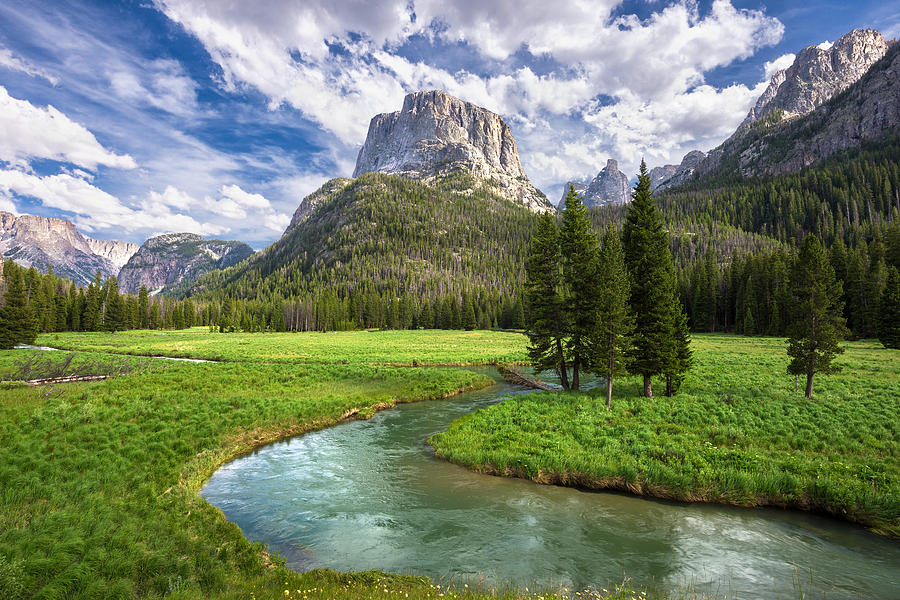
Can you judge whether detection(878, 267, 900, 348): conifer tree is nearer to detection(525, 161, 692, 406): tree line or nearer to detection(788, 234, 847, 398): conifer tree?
detection(788, 234, 847, 398): conifer tree

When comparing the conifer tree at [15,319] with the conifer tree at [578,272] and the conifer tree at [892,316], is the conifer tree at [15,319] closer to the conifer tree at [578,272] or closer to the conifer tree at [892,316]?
the conifer tree at [578,272]

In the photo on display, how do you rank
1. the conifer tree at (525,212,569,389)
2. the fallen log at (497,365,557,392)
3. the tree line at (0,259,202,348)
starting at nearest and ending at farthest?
the conifer tree at (525,212,569,389)
the fallen log at (497,365,557,392)
the tree line at (0,259,202,348)

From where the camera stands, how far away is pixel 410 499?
44.4ft

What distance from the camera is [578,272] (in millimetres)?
27875

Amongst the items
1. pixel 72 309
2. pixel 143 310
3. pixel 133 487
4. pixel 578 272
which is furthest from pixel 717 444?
pixel 143 310

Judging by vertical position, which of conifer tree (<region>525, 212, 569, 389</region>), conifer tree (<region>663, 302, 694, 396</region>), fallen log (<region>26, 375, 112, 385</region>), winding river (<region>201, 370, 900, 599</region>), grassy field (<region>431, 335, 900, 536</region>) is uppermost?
conifer tree (<region>525, 212, 569, 389</region>)

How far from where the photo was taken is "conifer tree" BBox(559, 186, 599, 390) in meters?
26.9

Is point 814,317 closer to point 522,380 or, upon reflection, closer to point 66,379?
point 522,380

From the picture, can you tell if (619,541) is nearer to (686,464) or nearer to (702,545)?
(702,545)

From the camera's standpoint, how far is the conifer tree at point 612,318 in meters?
23.2

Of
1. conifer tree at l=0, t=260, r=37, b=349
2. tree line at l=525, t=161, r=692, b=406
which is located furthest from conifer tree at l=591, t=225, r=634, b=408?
conifer tree at l=0, t=260, r=37, b=349

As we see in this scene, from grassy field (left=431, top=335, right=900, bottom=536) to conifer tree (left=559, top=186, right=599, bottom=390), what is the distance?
4194 mm

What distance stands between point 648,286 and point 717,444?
11689 mm

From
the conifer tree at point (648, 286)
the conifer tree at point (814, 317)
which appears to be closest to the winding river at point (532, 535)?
the conifer tree at point (648, 286)
